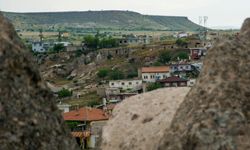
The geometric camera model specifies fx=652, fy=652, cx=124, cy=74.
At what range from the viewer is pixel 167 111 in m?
7.07

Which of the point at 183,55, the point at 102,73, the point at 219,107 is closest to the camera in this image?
the point at 219,107

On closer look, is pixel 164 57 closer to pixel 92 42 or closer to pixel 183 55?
pixel 183 55

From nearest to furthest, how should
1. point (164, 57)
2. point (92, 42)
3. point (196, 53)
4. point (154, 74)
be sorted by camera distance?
point (154, 74)
point (196, 53)
point (164, 57)
point (92, 42)

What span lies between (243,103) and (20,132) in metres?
2.00

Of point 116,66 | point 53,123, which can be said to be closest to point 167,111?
point 53,123

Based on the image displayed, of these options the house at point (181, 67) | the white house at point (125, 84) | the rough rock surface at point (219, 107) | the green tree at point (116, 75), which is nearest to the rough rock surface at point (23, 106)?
the rough rock surface at point (219, 107)

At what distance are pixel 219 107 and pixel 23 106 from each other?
1.73m

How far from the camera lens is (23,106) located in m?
4.76

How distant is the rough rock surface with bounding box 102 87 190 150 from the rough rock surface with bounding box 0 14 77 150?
172 centimetres

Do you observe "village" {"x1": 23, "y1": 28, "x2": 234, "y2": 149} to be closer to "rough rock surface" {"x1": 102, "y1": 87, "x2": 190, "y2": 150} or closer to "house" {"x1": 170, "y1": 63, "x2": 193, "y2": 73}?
"house" {"x1": 170, "y1": 63, "x2": 193, "y2": 73}

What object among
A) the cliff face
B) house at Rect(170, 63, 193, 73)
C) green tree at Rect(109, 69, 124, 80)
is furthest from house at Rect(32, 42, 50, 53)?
the cliff face

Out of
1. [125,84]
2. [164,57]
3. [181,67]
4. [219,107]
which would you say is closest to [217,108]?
[219,107]

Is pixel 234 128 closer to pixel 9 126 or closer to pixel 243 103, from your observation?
pixel 243 103

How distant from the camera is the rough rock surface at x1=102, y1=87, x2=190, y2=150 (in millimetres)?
6727
